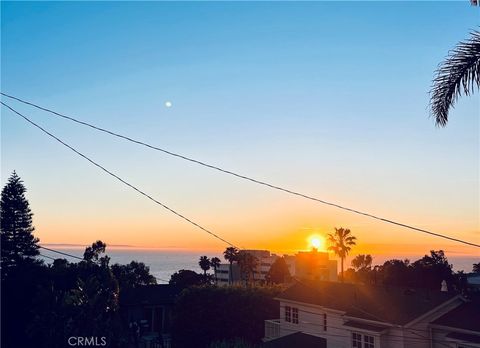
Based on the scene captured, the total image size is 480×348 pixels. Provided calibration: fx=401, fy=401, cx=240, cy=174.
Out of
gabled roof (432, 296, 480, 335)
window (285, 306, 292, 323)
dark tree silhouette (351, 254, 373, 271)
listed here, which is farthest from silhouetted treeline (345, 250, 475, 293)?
dark tree silhouette (351, 254, 373, 271)

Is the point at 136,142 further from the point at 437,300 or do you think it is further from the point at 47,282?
the point at 47,282

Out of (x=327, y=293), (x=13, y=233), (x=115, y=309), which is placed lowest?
(x=115, y=309)

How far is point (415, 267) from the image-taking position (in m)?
61.0

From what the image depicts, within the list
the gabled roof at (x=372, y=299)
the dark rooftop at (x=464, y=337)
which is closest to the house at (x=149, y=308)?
the gabled roof at (x=372, y=299)

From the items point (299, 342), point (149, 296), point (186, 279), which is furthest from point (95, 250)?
point (299, 342)

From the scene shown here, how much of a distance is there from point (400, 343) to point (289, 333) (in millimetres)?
9820

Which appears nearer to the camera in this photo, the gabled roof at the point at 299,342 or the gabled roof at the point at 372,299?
the gabled roof at the point at 372,299

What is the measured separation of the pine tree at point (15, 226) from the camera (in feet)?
186

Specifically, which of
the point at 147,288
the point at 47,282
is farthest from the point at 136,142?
the point at 147,288

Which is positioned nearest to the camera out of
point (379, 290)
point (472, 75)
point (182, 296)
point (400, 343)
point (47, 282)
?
point (472, 75)

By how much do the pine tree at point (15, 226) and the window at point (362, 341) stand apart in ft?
155

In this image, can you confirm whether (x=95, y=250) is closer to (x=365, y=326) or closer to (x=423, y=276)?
(x=423, y=276)

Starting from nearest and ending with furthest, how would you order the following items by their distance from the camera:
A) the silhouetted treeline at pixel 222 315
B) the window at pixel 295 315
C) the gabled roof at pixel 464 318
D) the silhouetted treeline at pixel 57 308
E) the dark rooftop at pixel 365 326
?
the gabled roof at pixel 464 318, the dark rooftop at pixel 365 326, the window at pixel 295 315, the silhouetted treeline at pixel 57 308, the silhouetted treeline at pixel 222 315

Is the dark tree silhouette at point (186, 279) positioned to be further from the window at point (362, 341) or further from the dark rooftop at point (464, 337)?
the dark rooftop at point (464, 337)
